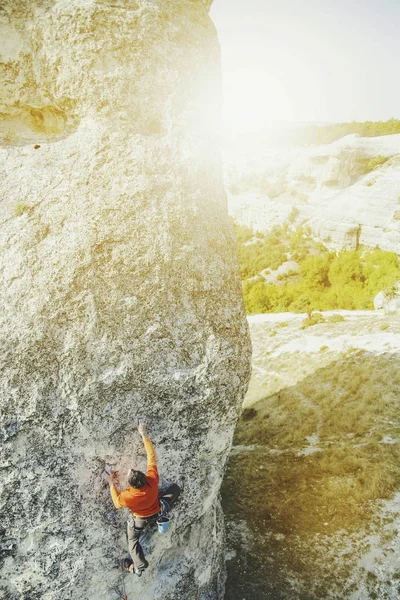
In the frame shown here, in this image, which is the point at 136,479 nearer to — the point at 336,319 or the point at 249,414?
the point at 249,414

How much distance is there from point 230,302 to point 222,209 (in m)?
1.86

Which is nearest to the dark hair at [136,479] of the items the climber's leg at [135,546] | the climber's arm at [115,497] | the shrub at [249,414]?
the climber's arm at [115,497]

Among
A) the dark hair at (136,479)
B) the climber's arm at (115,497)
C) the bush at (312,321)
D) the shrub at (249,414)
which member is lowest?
the shrub at (249,414)

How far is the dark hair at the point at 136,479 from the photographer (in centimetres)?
520

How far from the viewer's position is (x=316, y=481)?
11.5 metres

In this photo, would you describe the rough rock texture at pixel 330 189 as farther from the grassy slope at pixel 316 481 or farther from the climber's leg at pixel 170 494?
the climber's leg at pixel 170 494

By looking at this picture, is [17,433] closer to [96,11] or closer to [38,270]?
[38,270]

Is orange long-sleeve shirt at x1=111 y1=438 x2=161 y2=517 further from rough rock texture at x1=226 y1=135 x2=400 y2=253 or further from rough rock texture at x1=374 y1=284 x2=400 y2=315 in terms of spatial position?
rough rock texture at x1=226 y1=135 x2=400 y2=253

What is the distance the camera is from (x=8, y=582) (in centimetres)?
589

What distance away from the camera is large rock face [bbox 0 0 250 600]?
5480mm

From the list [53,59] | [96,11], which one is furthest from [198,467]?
[96,11]

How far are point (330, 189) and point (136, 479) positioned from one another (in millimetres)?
48124

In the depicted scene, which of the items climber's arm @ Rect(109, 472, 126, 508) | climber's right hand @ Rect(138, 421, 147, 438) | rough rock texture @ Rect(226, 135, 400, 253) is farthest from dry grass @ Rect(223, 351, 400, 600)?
rough rock texture @ Rect(226, 135, 400, 253)

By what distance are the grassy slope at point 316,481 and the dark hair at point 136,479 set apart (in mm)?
5772
